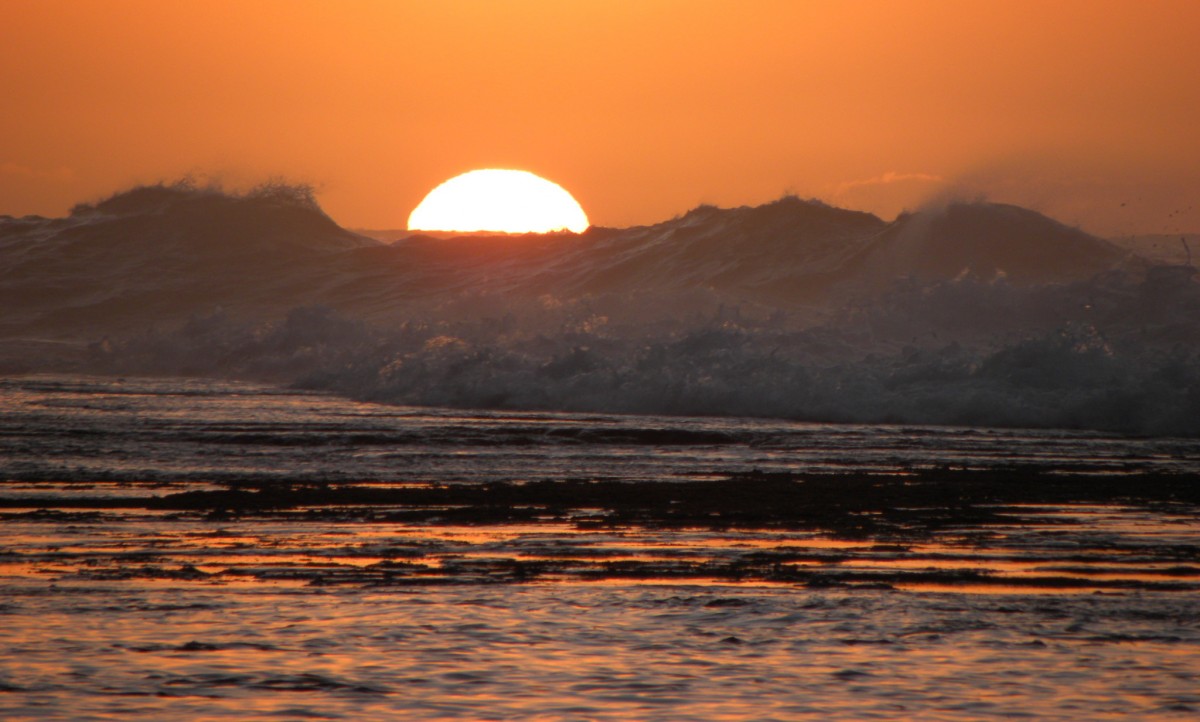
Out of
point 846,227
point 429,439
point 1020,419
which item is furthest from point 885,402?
point 846,227

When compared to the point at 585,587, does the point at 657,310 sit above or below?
above

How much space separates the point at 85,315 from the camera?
153 ft

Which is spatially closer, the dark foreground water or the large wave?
the dark foreground water

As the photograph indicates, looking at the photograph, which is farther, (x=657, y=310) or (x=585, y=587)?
(x=657, y=310)

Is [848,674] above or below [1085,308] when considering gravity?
below

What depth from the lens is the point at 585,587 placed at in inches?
340

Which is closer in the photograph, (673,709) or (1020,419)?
(673,709)

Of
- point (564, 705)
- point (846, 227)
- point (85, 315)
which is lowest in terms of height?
point (564, 705)

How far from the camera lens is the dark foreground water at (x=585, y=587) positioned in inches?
250

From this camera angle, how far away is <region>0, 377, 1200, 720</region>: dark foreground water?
636 cm

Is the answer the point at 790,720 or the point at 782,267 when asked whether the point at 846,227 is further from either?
the point at 790,720

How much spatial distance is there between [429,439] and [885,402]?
7.95 metres

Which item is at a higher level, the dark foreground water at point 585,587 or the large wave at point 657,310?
the large wave at point 657,310

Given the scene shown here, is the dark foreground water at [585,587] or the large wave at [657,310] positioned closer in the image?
the dark foreground water at [585,587]
